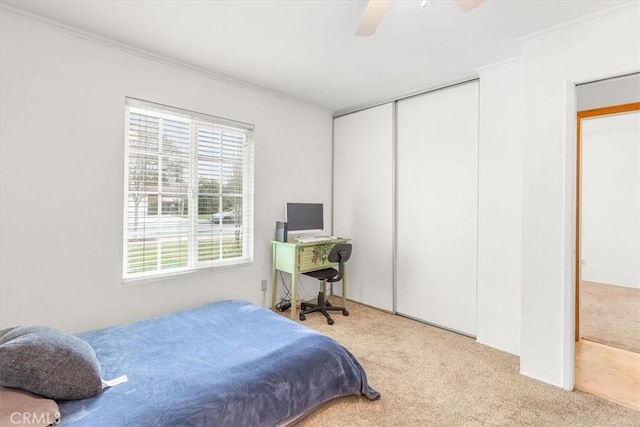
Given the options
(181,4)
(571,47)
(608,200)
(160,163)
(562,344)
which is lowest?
(562,344)

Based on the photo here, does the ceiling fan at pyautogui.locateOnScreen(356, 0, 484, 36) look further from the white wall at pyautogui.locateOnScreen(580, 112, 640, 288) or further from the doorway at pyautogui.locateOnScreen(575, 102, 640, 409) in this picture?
the white wall at pyautogui.locateOnScreen(580, 112, 640, 288)

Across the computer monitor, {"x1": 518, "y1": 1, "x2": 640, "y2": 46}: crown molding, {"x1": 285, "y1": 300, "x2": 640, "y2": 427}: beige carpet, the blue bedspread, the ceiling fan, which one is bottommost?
{"x1": 285, "y1": 300, "x2": 640, "y2": 427}: beige carpet

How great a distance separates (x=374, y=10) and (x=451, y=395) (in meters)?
2.53

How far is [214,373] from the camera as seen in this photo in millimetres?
1712

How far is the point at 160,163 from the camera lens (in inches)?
117

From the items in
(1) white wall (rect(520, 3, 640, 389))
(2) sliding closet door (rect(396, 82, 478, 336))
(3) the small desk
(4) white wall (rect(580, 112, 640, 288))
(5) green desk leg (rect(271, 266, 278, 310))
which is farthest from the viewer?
(5) green desk leg (rect(271, 266, 278, 310))

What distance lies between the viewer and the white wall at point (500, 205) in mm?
2797

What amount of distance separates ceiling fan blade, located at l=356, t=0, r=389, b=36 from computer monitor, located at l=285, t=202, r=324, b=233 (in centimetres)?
222

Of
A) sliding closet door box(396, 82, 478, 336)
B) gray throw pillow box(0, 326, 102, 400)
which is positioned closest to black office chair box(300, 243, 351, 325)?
sliding closet door box(396, 82, 478, 336)

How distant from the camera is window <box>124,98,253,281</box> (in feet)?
9.27

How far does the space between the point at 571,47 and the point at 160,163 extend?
353cm

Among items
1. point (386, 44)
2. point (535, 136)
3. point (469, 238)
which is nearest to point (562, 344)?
point (469, 238)

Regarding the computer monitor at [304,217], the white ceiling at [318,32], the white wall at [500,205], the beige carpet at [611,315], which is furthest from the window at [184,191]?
the beige carpet at [611,315]

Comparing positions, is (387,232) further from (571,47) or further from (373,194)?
(571,47)
